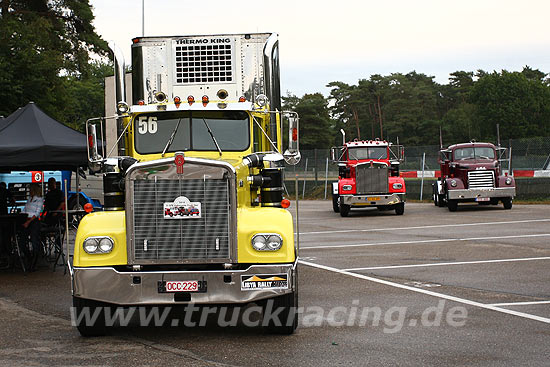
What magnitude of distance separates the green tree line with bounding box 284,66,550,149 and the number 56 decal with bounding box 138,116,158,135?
102 meters

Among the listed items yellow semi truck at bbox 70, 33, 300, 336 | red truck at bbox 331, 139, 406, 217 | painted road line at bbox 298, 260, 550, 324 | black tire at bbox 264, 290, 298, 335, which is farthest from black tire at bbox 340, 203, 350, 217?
black tire at bbox 264, 290, 298, 335

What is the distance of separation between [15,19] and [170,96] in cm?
2621

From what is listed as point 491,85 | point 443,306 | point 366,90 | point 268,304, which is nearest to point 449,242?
point 443,306

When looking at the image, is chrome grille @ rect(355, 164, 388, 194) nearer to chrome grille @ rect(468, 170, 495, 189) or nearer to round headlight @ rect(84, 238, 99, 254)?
chrome grille @ rect(468, 170, 495, 189)

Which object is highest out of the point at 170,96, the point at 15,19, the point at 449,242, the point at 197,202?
the point at 15,19

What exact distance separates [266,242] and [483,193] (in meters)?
21.8

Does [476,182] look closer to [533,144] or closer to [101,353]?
[533,144]

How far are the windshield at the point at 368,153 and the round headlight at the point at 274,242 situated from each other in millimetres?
22326

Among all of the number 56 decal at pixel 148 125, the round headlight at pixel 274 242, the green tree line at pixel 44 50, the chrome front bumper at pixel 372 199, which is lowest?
the chrome front bumper at pixel 372 199

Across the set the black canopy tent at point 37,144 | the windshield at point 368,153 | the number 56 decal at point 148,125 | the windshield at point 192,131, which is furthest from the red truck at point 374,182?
the number 56 decal at point 148,125

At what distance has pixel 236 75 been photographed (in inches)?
459

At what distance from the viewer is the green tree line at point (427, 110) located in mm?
110000

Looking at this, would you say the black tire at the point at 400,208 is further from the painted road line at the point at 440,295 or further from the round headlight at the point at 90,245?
the round headlight at the point at 90,245

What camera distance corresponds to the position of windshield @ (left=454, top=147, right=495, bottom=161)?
30.0 metres
